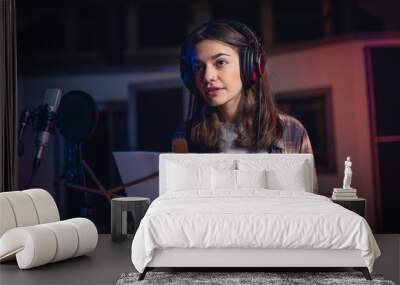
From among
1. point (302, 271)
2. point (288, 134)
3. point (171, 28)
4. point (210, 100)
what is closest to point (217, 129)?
point (210, 100)

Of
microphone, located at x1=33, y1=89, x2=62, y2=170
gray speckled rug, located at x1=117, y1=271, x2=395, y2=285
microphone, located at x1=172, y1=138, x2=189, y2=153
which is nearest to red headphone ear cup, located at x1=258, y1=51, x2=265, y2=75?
microphone, located at x1=172, y1=138, x2=189, y2=153

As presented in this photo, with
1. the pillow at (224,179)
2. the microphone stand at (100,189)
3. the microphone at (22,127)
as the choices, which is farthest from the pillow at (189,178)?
the microphone at (22,127)

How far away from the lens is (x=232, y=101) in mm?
6680

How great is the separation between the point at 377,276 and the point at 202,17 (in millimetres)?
3590

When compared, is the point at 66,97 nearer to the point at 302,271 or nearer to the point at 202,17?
the point at 202,17

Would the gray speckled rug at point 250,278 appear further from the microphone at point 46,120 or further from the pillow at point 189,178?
the microphone at point 46,120

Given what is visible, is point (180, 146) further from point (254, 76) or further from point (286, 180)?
point (286, 180)

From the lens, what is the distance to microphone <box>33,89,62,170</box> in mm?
6879

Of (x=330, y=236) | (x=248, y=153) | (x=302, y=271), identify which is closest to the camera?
(x=330, y=236)

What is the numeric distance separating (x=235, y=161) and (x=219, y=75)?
1.02 metres

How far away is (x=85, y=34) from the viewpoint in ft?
22.6

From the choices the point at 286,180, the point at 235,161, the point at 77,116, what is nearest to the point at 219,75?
the point at 235,161

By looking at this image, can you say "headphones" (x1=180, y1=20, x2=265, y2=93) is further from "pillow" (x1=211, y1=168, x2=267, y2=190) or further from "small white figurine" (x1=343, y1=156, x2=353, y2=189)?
"small white figurine" (x1=343, y1=156, x2=353, y2=189)

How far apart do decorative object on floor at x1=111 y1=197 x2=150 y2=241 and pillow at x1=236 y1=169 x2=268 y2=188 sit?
3.24 ft
